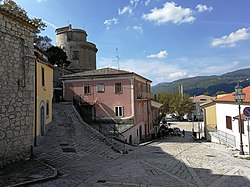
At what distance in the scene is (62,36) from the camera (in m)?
48.1

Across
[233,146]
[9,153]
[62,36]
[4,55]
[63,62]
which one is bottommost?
[233,146]

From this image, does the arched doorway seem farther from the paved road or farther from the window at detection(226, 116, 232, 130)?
the window at detection(226, 116, 232, 130)

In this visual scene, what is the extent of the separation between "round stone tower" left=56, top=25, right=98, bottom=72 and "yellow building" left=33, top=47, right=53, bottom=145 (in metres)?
30.5

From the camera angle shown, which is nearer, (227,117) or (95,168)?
(95,168)

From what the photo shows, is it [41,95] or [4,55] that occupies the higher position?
[4,55]

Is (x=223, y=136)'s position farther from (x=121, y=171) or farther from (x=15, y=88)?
(x=15, y=88)

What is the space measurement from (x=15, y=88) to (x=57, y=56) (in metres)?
35.4

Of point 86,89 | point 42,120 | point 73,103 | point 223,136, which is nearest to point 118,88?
point 86,89

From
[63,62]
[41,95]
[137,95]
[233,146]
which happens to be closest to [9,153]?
[41,95]

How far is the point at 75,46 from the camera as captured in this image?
47.6 meters

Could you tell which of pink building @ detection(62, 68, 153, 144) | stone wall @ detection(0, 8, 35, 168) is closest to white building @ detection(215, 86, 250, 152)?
pink building @ detection(62, 68, 153, 144)

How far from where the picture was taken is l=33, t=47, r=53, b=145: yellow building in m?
13.7

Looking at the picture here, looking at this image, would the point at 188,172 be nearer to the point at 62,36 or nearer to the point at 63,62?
the point at 63,62

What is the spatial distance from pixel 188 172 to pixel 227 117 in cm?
1352
